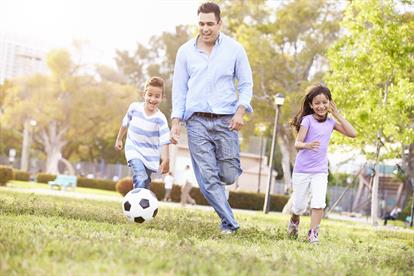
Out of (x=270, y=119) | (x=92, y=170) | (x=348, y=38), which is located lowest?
(x=92, y=170)

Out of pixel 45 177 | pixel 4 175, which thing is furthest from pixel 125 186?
pixel 45 177

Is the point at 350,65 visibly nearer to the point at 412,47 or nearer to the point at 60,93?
the point at 412,47

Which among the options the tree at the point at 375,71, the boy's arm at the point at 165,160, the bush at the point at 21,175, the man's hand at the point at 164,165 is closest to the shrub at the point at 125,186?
the tree at the point at 375,71

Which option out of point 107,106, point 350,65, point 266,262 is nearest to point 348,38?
point 350,65

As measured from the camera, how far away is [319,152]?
707 centimetres

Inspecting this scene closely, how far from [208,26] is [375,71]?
15414 millimetres

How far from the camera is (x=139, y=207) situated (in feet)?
22.2

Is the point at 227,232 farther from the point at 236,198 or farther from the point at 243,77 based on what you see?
the point at 236,198

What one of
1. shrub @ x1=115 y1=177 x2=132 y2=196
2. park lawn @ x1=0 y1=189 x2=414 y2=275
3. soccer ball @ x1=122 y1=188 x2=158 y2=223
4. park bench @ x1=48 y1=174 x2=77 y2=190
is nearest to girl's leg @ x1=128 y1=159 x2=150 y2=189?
soccer ball @ x1=122 y1=188 x2=158 y2=223

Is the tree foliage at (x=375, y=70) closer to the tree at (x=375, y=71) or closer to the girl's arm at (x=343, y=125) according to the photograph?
the tree at (x=375, y=71)

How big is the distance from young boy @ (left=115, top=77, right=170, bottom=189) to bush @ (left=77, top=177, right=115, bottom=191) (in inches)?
1360

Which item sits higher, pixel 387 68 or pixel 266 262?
pixel 387 68

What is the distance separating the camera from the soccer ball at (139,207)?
267 inches

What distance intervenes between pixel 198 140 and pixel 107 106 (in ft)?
139
